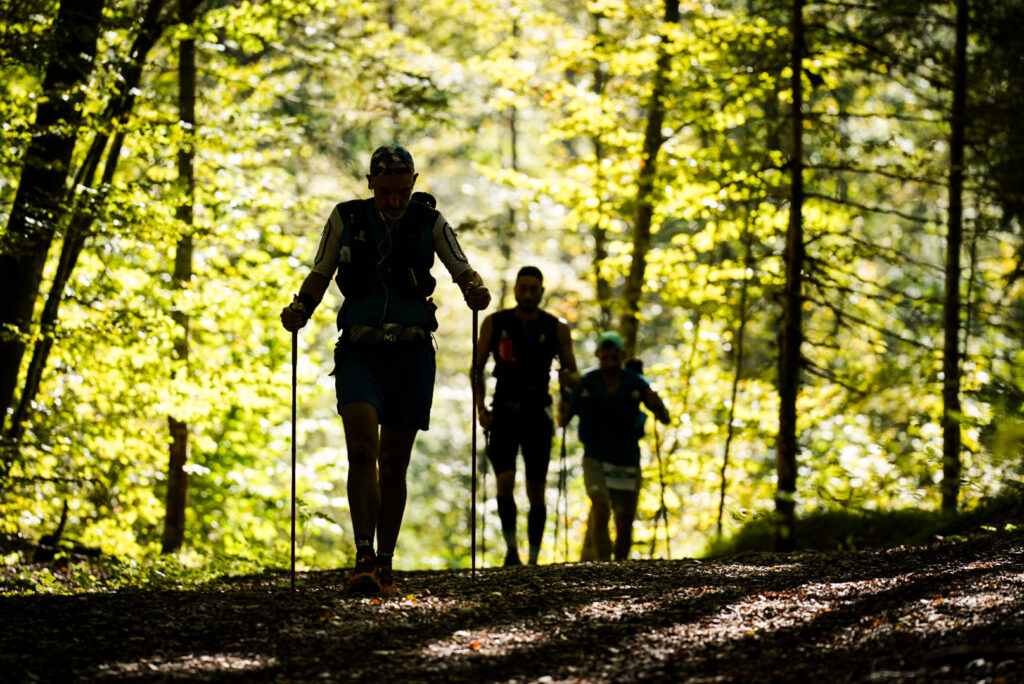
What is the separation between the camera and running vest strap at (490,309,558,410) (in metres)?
8.46

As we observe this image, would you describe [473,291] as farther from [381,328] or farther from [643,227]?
[643,227]

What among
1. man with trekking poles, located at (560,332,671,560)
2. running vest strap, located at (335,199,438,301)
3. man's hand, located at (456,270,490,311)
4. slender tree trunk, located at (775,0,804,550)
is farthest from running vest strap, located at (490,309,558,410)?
slender tree trunk, located at (775,0,804,550)

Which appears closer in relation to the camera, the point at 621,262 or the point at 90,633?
the point at 90,633

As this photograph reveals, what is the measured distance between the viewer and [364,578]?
18.5ft

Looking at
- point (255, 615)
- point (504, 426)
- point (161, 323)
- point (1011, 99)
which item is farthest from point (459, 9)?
point (255, 615)

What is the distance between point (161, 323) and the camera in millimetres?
10266

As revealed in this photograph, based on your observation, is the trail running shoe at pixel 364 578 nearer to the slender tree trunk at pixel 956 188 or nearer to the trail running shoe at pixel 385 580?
the trail running shoe at pixel 385 580

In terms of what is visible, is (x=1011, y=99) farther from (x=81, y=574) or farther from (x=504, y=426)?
(x=81, y=574)

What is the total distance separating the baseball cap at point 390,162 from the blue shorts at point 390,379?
929mm

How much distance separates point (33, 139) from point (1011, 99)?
1057 centimetres

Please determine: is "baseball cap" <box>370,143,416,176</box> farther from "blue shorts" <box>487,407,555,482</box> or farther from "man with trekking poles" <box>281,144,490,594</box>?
"blue shorts" <box>487,407,555,482</box>

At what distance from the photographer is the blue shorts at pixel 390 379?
5.77m

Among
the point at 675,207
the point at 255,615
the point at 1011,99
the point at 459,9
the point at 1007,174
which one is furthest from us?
the point at 459,9

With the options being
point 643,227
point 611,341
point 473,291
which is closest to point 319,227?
point 643,227
